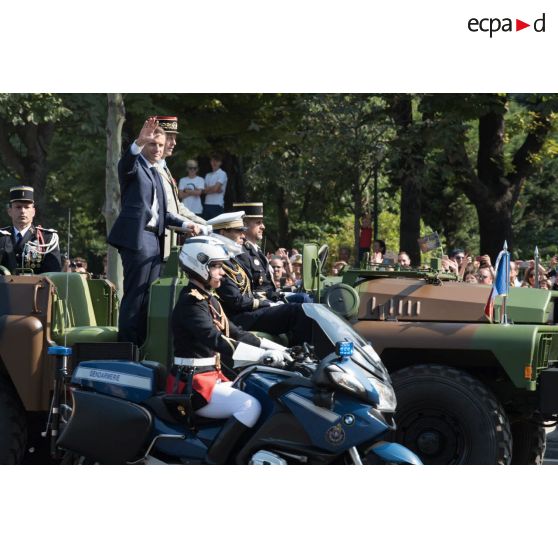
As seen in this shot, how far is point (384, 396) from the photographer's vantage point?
287 inches

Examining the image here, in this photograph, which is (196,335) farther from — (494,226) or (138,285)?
(494,226)

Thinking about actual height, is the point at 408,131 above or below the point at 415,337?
above

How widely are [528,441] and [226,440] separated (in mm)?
3561

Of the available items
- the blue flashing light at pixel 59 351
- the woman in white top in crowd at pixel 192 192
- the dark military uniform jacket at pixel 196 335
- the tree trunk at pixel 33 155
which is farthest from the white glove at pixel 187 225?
the tree trunk at pixel 33 155

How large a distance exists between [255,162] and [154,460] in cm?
2763

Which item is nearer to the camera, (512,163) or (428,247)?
(428,247)

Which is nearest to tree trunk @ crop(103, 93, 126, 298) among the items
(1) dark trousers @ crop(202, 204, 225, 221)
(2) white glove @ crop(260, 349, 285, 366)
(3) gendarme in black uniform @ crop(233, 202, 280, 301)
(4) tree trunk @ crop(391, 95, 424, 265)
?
(1) dark trousers @ crop(202, 204, 225, 221)

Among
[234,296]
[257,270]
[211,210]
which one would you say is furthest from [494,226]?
[234,296]

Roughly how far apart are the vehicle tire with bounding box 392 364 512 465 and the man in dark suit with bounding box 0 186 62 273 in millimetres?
3056

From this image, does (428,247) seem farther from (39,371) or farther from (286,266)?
(286,266)

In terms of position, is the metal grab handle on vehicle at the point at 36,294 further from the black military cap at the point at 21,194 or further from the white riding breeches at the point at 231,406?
the white riding breeches at the point at 231,406

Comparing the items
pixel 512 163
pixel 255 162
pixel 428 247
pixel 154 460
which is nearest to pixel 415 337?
pixel 428 247

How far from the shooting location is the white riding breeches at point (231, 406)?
24.4ft

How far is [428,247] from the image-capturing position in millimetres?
10812
